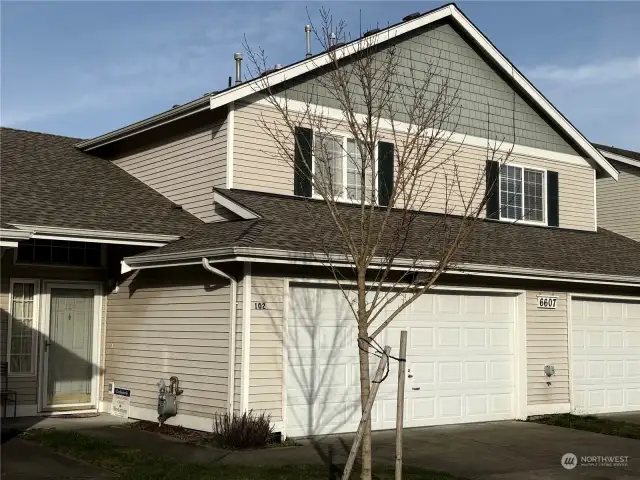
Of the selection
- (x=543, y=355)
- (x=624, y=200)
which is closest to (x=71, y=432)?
(x=543, y=355)

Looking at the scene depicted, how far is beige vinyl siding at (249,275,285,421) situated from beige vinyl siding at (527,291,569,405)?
563 cm

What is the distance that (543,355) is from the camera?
51.6 feet

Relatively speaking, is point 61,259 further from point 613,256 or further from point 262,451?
point 613,256

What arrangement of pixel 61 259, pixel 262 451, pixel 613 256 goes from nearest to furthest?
1. pixel 262 451
2. pixel 61 259
3. pixel 613 256

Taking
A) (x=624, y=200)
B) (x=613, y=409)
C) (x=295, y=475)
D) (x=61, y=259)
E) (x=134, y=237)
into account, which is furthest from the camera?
(x=624, y=200)

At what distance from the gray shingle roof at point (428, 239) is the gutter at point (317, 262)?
0.10 m

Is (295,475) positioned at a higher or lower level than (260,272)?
lower

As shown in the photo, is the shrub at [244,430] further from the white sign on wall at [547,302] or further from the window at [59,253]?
the white sign on wall at [547,302]

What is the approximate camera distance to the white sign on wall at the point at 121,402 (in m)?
14.2

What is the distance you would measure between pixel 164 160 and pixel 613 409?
34.3ft

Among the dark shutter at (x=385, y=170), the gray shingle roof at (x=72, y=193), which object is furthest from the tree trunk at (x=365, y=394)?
the dark shutter at (x=385, y=170)

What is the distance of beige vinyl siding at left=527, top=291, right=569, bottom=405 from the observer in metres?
15.5

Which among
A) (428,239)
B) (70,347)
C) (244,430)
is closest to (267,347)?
(244,430)

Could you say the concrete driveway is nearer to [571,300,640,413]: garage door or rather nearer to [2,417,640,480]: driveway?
[2,417,640,480]: driveway
